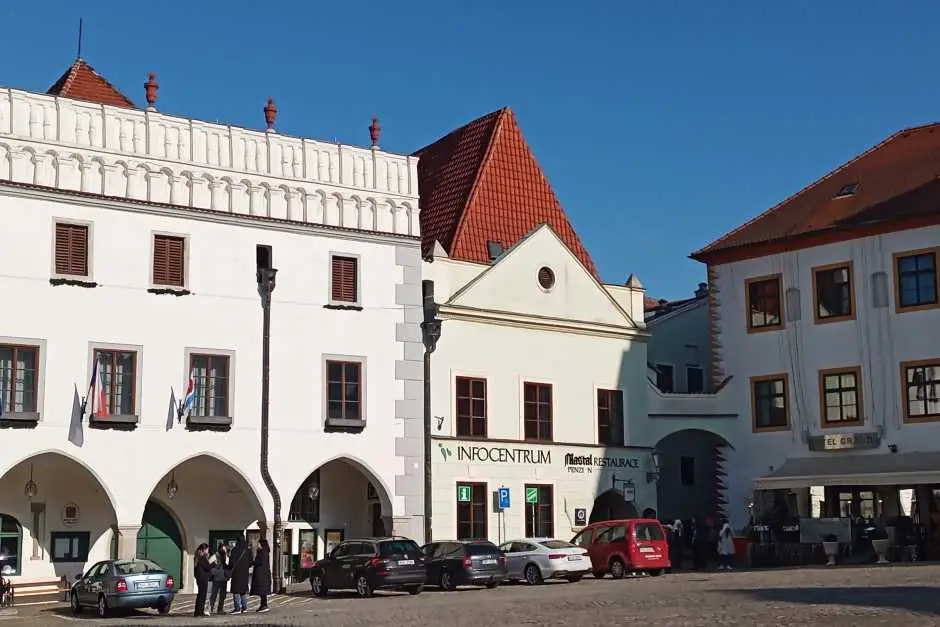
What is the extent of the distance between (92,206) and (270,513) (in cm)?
867

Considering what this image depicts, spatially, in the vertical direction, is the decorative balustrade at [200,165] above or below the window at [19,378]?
above

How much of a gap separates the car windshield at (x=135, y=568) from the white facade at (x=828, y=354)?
21699 mm

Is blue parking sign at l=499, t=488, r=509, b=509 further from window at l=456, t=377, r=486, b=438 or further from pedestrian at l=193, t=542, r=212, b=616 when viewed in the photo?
pedestrian at l=193, t=542, r=212, b=616

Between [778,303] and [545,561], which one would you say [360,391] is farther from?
[778,303]

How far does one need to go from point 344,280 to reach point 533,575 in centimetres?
920

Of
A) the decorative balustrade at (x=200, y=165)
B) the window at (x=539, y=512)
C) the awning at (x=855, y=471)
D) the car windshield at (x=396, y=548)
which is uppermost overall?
the decorative balustrade at (x=200, y=165)

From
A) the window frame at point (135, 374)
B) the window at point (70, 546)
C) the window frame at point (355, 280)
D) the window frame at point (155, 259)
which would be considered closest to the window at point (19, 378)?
the window frame at point (135, 374)

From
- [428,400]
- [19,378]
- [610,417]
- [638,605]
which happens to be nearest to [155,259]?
[19,378]

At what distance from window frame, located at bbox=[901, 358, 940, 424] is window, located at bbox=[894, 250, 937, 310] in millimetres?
1695

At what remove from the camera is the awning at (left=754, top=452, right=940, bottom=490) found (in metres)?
41.9

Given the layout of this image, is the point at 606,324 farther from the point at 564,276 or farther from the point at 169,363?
the point at 169,363

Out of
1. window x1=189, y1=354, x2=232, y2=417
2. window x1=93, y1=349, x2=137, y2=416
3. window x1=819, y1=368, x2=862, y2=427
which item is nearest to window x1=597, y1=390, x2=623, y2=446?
window x1=819, y1=368, x2=862, y2=427

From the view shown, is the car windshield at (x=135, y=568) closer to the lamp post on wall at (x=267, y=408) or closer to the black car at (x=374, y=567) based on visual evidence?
the black car at (x=374, y=567)

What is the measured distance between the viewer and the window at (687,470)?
165 feet
